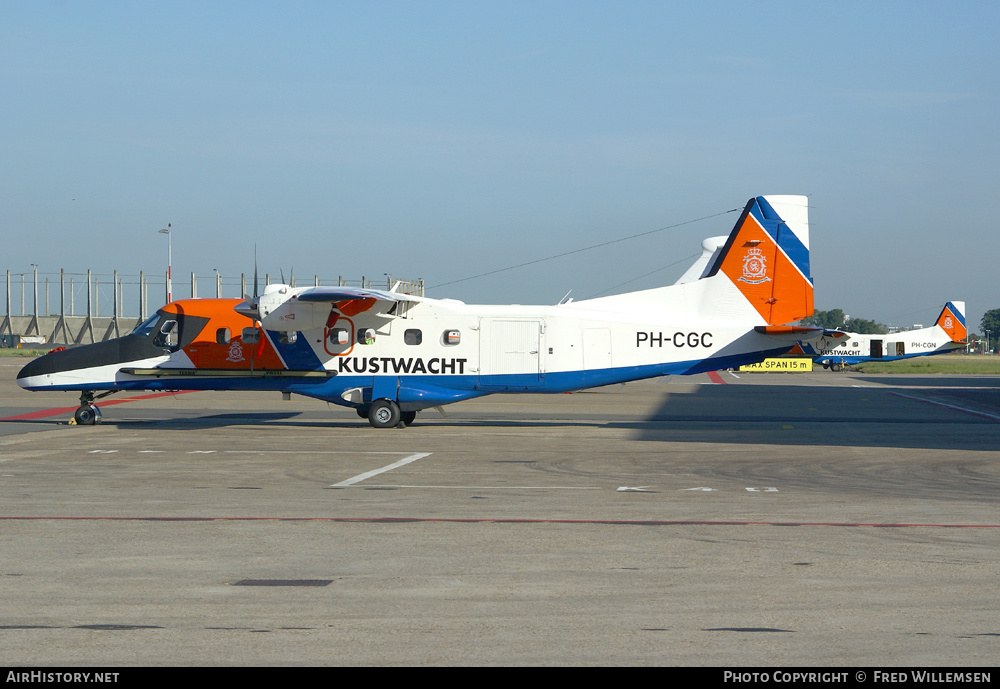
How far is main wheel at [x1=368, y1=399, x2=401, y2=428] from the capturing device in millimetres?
23594

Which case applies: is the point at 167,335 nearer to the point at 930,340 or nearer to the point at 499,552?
the point at 499,552

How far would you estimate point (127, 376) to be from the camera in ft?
78.0

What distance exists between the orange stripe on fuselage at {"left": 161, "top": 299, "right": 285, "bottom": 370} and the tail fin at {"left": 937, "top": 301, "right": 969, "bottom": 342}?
66.4 metres

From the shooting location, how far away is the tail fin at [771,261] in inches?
936

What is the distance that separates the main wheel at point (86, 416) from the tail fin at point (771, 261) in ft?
54.6

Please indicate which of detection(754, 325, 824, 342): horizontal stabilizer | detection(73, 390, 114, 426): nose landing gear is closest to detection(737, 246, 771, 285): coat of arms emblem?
detection(754, 325, 824, 342): horizontal stabilizer

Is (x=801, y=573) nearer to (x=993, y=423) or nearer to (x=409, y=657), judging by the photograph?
(x=409, y=657)

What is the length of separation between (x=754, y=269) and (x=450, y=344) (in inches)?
323

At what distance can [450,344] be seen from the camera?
77.4 feet

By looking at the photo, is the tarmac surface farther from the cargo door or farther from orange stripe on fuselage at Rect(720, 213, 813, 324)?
orange stripe on fuselage at Rect(720, 213, 813, 324)

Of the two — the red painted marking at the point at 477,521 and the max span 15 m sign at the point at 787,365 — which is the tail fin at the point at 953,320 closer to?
the max span 15 m sign at the point at 787,365

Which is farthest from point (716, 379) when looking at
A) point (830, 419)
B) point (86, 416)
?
point (86, 416)

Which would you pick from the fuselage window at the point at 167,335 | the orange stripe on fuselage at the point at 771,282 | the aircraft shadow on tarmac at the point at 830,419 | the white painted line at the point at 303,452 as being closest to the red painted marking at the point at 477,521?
the white painted line at the point at 303,452
